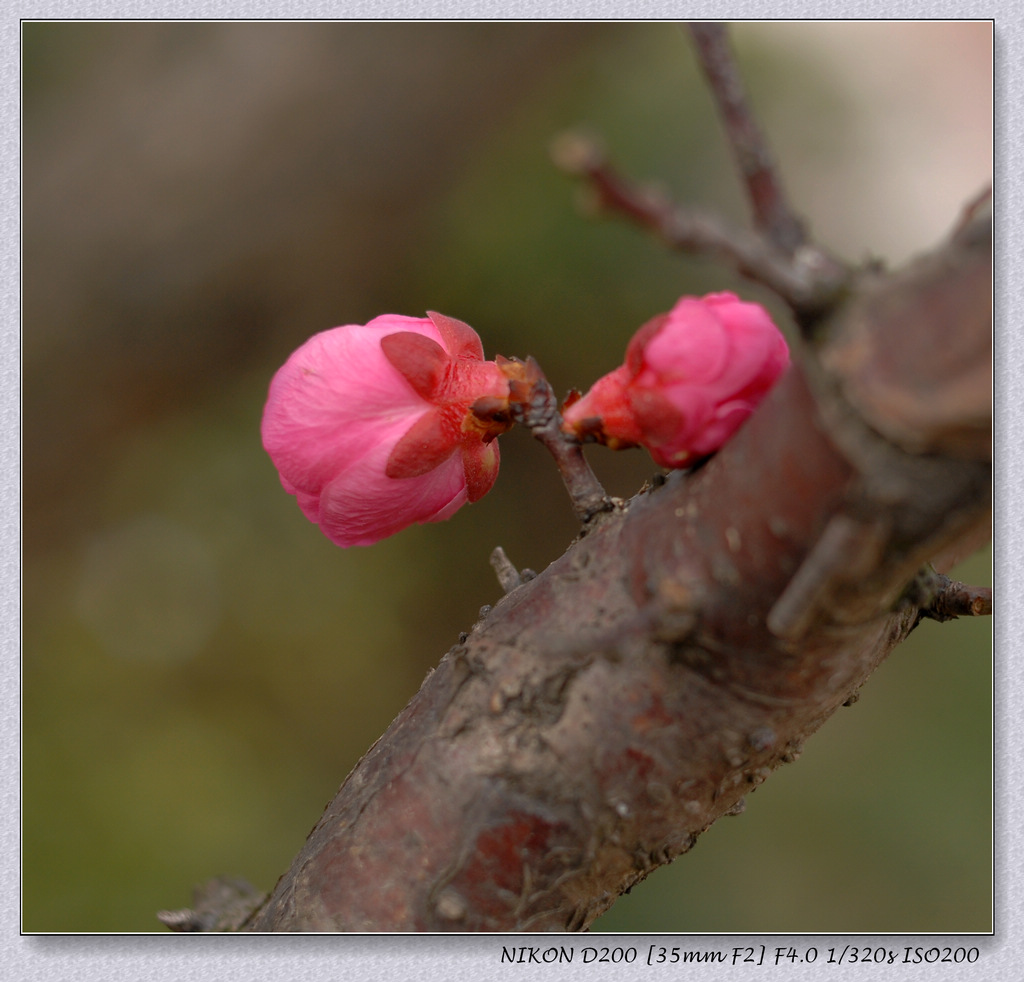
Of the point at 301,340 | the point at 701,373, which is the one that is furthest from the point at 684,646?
the point at 301,340

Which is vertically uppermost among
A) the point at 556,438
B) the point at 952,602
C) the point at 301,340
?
the point at 301,340

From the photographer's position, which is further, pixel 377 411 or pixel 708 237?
pixel 377 411

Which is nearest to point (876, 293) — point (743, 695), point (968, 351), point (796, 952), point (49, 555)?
point (968, 351)

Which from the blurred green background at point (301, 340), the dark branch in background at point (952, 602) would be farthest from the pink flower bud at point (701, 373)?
the blurred green background at point (301, 340)

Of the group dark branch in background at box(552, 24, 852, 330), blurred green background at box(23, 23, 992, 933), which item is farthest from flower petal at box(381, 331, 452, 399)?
blurred green background at box(23, 23, 992, 933)

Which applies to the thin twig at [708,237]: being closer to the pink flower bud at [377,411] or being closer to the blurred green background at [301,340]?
the pink flower bud at [377,411]

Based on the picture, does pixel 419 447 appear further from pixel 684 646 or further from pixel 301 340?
pixel 301 340

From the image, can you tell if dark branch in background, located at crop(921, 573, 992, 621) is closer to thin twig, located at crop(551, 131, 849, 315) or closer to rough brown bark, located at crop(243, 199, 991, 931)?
rough brown bark, located at crop(243, 199, 991, 931)

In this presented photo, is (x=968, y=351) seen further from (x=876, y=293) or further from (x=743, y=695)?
(x=743, y=695)
